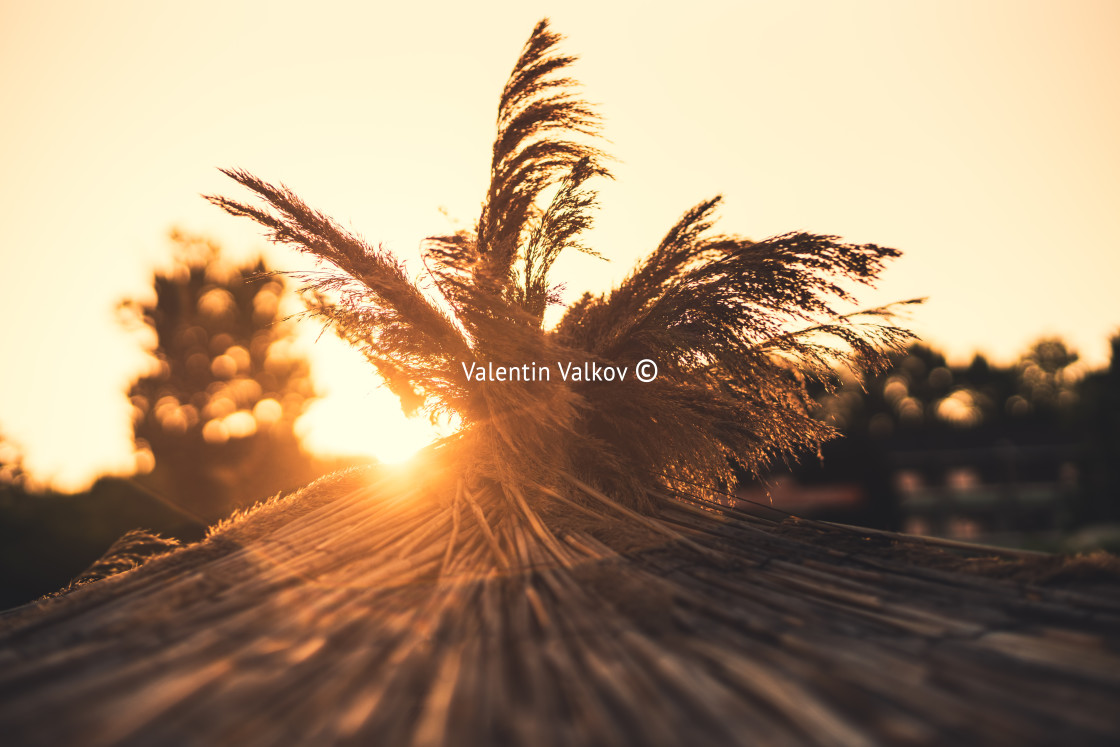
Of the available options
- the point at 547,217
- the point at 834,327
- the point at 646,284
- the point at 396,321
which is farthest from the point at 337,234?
the point at 834,327

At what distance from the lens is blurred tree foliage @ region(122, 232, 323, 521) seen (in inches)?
787

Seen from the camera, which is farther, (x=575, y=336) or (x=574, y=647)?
(x=575, y=336)

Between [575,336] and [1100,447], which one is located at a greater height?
[575,336]

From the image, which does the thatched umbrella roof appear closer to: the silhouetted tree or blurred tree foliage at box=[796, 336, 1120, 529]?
blurred tree foliage at box=[796, 336, 1120, 529]

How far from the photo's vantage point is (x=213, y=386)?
73.2 feet

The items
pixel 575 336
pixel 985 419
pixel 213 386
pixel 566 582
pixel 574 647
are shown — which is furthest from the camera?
pixel 985 419

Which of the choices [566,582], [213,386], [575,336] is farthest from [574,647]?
[213,386]

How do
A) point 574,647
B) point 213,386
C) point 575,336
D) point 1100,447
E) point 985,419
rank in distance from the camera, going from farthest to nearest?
1. point 985,419
2. point 1100,447
3. point 213,386
4. point 575,336
5. point 574,647

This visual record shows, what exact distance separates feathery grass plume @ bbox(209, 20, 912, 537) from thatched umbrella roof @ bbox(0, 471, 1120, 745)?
503 mm

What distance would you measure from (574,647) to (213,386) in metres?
24.9

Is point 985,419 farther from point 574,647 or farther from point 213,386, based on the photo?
point 574,647

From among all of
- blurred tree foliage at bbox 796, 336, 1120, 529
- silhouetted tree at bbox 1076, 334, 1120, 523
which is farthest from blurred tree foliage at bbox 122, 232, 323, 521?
silhouetted tree at bbox 1076, 334, 1120, 523

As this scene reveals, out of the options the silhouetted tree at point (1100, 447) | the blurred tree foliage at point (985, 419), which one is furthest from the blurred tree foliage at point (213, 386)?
the silhouetted tree at point (1100, 447)

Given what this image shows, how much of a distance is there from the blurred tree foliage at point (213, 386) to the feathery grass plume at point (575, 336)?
1914 centimetres
